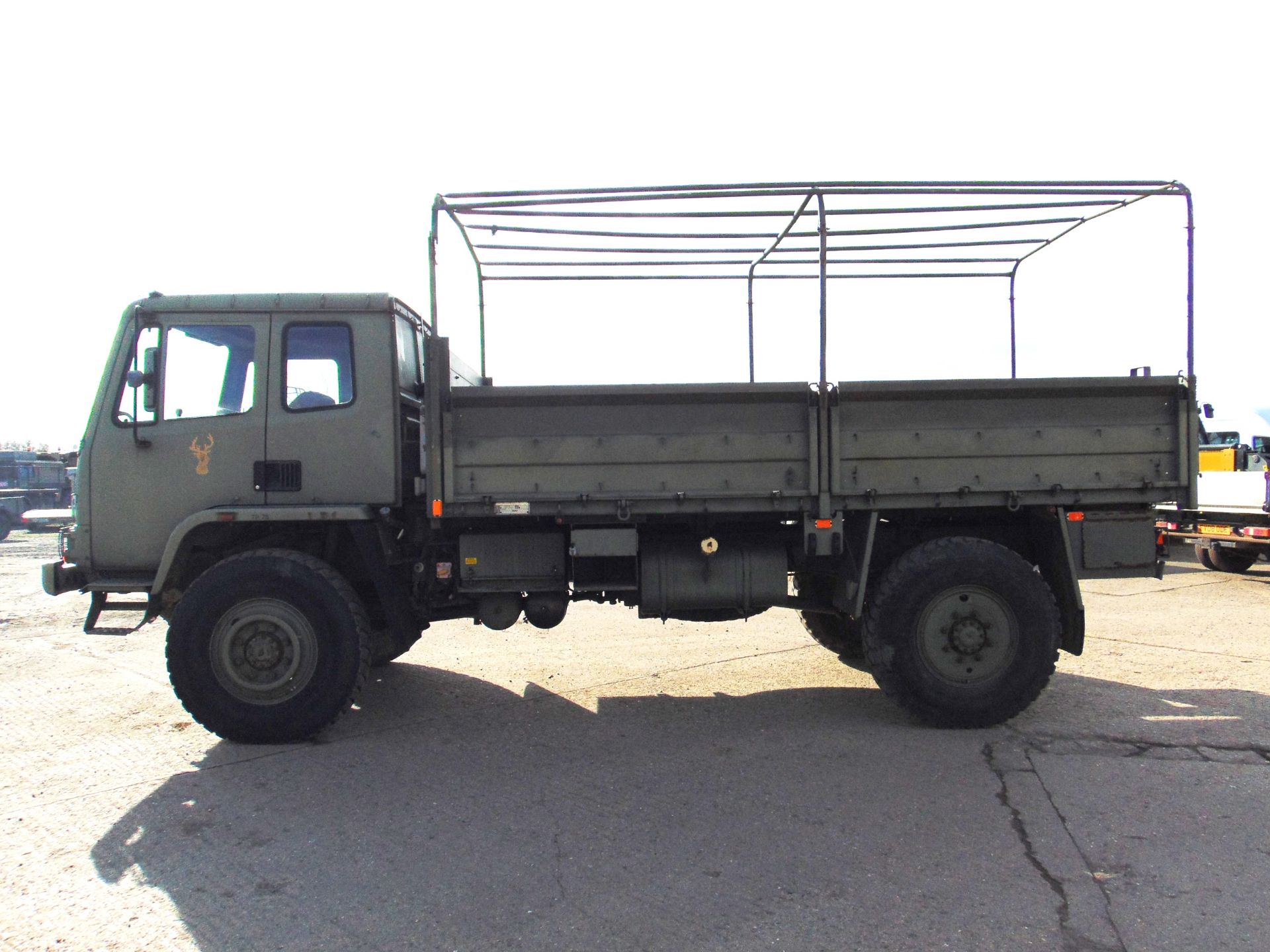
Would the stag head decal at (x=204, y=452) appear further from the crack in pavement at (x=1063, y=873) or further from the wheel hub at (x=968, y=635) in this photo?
the crack in pavement at (x=1063, y=873)

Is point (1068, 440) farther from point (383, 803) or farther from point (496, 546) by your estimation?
point (383, 803)

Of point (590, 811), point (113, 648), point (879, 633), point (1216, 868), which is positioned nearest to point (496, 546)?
point (590, 811)

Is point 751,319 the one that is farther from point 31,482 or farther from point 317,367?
point 31,482

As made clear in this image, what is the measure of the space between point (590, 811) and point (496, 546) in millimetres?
2001

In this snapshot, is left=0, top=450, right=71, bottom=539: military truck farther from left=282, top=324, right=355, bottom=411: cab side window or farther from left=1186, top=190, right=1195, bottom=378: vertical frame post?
left=1186, top=190, right=1195, bottom=378: vertical frame post

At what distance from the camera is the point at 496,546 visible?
5.68m

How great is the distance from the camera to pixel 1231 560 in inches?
531

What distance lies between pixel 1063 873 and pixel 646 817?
1.80 meters

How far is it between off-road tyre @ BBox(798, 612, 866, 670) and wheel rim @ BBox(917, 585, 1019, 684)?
1.14m

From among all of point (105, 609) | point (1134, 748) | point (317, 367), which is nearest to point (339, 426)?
point (317, 367)

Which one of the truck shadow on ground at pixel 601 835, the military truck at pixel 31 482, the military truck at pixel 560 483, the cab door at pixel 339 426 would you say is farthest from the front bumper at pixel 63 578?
the military truck at pixel 31 482

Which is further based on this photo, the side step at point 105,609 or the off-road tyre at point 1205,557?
the off-road tyre at point 1205,557

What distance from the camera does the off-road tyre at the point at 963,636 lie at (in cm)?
547

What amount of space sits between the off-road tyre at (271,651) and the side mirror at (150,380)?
116 centimetres
